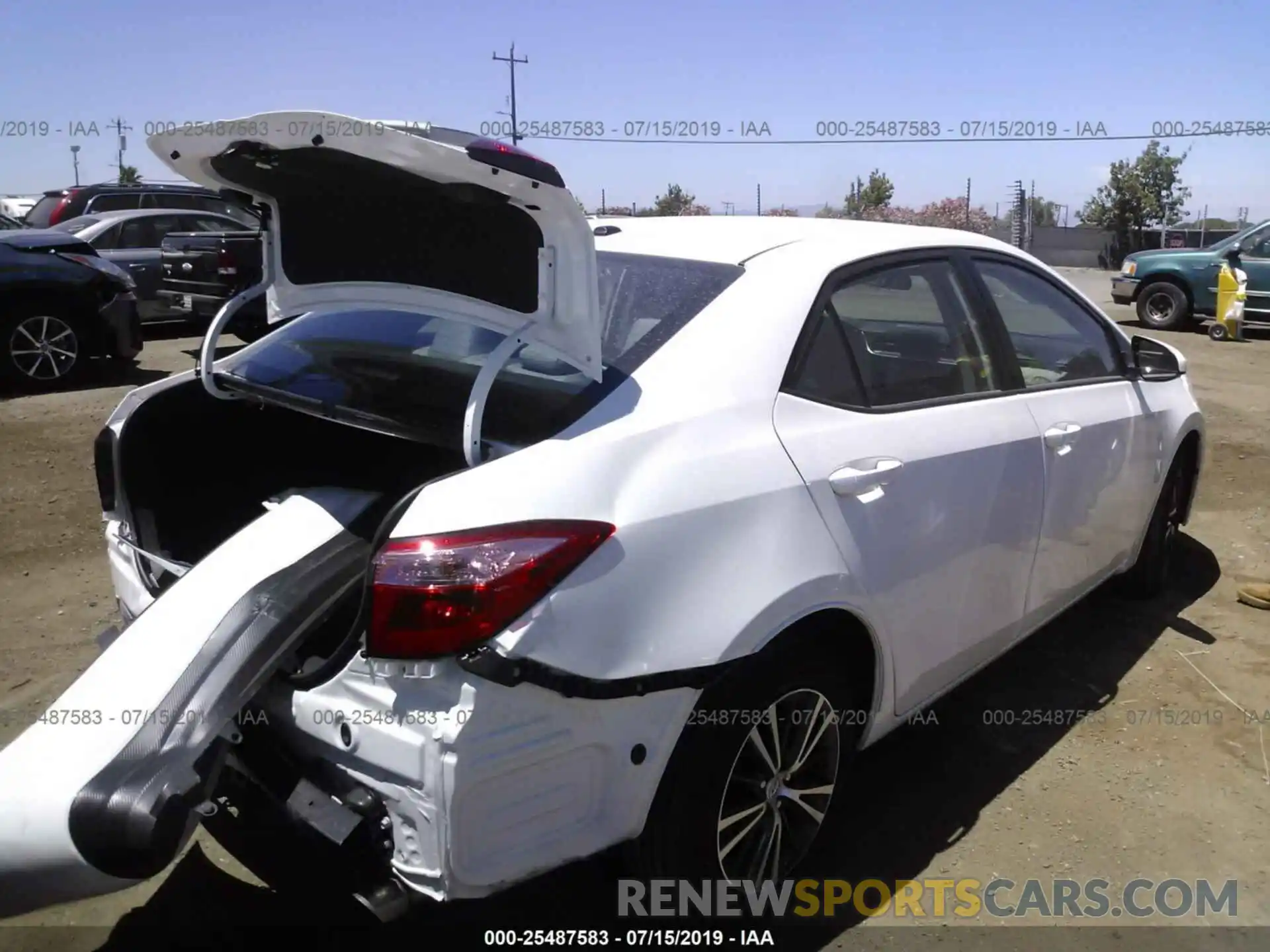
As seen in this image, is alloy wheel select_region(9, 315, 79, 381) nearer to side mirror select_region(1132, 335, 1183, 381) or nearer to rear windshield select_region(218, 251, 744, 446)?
rear windshield select_region(218, 251, 744, 446)

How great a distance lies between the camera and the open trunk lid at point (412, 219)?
2.02 metres

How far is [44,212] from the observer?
1405 centimetres

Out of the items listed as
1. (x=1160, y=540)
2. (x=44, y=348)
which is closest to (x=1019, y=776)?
(x=1160, y=540)

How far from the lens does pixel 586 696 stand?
201 centimetres

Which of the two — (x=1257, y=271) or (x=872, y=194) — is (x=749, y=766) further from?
(x=872, y=194)

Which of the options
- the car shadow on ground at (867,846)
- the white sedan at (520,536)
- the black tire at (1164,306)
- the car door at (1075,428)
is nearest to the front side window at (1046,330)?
the car door at (1075,428)

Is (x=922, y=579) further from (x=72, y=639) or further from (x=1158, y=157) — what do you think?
(x=1158, y=157)

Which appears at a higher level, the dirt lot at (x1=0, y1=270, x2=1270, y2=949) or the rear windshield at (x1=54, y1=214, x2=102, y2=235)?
the rear windshield at (x1=54, y1=214, x2=102, y2=235)

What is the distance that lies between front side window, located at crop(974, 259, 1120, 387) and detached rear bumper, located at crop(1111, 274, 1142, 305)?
13341 millimetres

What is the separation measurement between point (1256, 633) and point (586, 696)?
3.82 m

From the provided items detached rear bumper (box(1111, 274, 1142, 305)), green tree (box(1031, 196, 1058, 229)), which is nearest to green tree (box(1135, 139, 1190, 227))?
green tree (box(1031, 196, 1058, 229))

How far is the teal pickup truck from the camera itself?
47.8 ft

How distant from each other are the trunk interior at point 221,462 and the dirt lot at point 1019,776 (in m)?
0.92

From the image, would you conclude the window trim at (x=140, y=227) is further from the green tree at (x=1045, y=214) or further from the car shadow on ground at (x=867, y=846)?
the green tree at (x=1045, y=214)
